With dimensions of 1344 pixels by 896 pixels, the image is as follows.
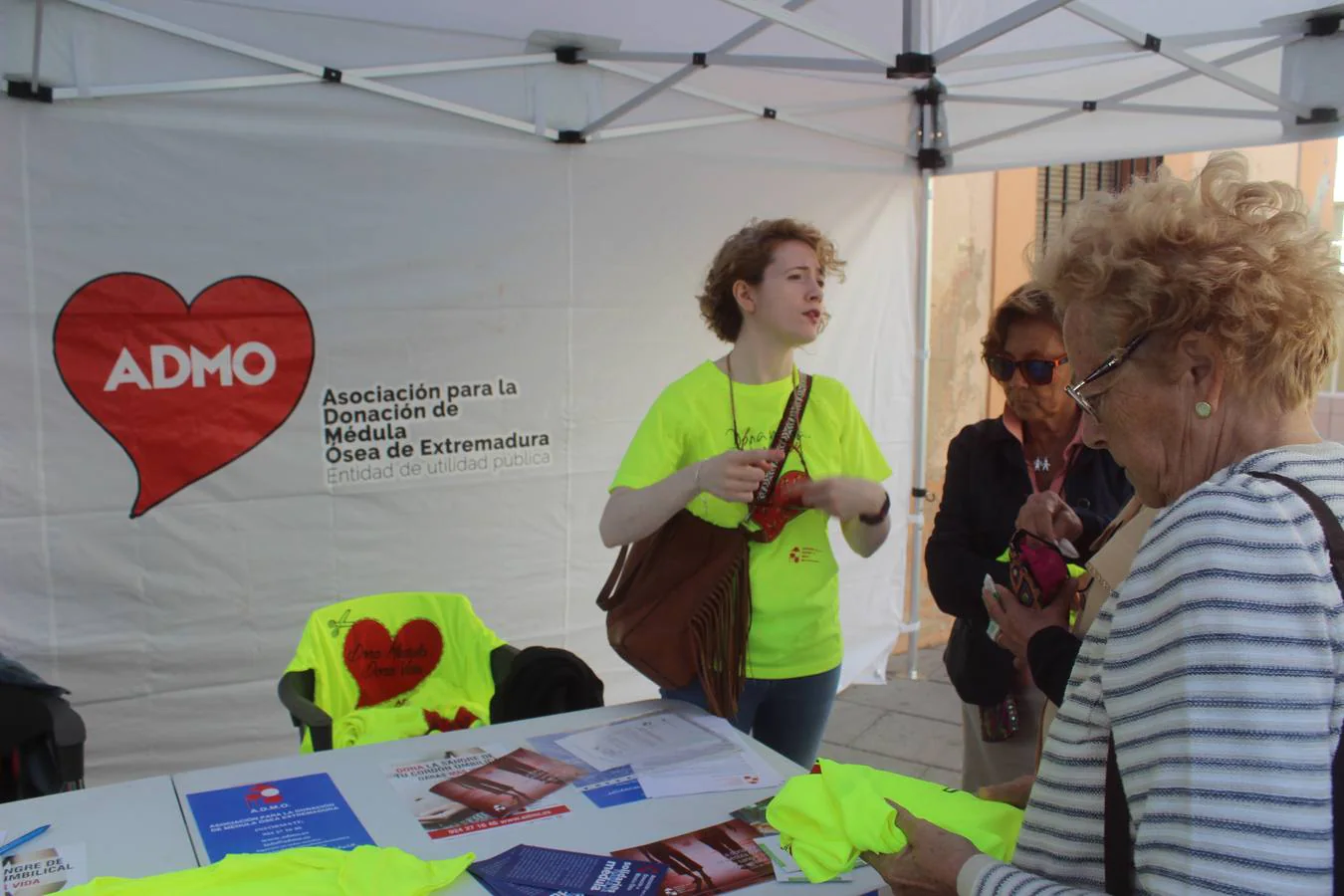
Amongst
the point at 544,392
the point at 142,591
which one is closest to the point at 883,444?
the point at 544,392

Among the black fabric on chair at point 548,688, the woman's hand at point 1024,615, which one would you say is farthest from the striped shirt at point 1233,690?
the black fabric on chair at point 548,688

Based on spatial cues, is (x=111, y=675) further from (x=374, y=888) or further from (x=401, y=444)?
(x=374, y=888)

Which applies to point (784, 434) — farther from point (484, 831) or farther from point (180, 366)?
point (180, 366)

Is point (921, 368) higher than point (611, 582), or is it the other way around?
point (921, 368)

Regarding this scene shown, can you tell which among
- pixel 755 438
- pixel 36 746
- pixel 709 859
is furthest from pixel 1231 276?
pixel 36 746

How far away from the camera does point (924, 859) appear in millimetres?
1107

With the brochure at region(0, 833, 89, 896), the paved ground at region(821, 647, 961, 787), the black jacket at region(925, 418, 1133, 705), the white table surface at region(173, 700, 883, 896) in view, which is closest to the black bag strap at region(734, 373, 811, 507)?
the black jacket at region(925, 418, 1133, 705)

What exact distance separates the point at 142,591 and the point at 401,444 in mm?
902

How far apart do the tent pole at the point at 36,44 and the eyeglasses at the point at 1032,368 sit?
102 inches

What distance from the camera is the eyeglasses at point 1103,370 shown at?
99 centimetres

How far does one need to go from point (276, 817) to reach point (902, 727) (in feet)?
11.1

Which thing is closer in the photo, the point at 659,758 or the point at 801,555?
the point at 659,758

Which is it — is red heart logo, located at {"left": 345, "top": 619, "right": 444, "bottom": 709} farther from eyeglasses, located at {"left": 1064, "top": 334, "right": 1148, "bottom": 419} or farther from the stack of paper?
eyeglasses, located at {"left": 1064, "top": 334, "right": 1148, "bottom": 419}

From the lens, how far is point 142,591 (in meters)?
3.02
